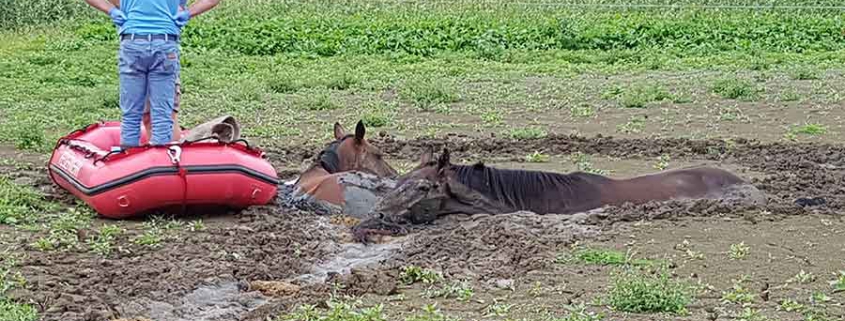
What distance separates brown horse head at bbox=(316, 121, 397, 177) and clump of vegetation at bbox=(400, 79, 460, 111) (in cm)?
526

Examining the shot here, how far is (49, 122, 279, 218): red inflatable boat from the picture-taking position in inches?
376

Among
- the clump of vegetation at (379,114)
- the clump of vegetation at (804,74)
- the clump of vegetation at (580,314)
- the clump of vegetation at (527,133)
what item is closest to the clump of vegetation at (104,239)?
the clump of vegetation at (580,314)

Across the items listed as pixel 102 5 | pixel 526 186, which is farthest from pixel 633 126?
pixel 102 5

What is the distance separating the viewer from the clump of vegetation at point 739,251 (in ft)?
26.0

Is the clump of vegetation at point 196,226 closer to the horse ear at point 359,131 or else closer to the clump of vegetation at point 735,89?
the horse ear at point 359,131

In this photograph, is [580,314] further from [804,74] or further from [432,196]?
[804,74]

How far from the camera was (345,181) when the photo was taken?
1052 cm

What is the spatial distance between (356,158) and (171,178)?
1.99m

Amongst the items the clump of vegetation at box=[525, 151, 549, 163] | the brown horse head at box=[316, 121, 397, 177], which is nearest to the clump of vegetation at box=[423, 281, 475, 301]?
the brown horse head at box=[316, 121, 397, 177]

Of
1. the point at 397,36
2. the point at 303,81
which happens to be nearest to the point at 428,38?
the point at 397,36

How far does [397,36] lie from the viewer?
23984 mm

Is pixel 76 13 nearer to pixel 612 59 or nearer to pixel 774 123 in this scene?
pixel 612 59

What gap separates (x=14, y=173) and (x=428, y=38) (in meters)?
13.0

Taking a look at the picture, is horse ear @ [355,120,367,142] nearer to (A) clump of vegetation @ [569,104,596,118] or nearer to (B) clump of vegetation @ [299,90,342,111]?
(A) clump of vegetation @ [569,104,596,118]
